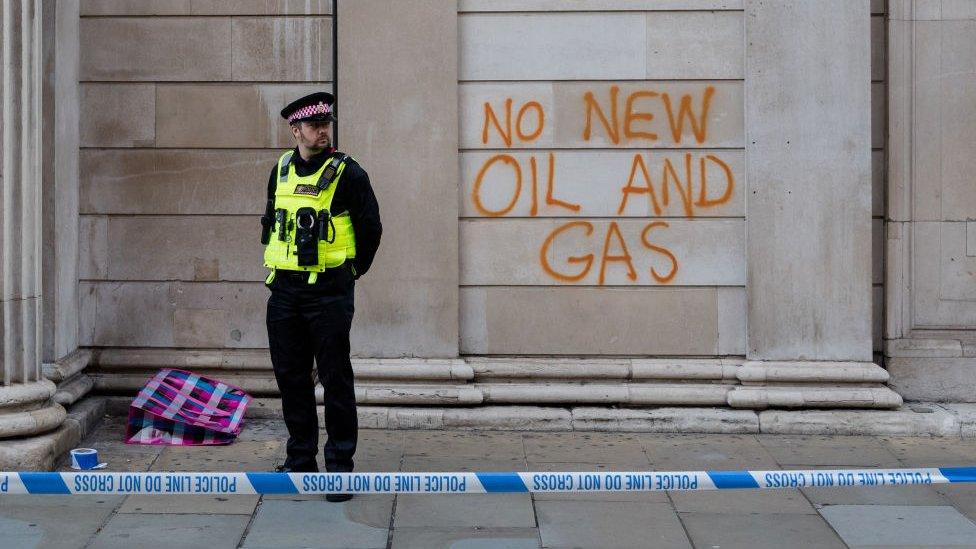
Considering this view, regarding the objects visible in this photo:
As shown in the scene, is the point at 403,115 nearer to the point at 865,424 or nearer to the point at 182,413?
the point at 182,413

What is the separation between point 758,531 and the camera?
5.76m

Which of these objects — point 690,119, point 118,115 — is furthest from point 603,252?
point 118,115

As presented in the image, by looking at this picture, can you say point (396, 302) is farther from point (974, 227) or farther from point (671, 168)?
point (974, 227)

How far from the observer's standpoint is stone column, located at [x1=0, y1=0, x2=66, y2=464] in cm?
666

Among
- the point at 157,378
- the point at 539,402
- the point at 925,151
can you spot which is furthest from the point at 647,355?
the point at 157,378

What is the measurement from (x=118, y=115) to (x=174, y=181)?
0.56 m

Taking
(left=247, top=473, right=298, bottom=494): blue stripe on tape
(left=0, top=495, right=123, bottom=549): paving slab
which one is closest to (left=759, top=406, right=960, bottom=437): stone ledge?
(left=247, top=473, right=298, bottom=494): blue stripe on tape

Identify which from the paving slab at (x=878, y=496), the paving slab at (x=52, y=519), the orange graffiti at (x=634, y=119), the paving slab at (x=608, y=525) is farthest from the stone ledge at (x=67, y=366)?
the paving slab at (x=878, y=496)

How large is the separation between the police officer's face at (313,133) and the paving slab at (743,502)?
247 cm

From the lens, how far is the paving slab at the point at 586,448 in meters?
7.20

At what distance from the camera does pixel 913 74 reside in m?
8.12

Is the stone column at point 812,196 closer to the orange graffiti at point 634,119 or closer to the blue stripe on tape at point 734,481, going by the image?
the orange graffiti at point 634,119

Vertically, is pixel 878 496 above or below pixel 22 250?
below

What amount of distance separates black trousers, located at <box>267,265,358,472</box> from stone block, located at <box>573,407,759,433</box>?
79.0 inches
